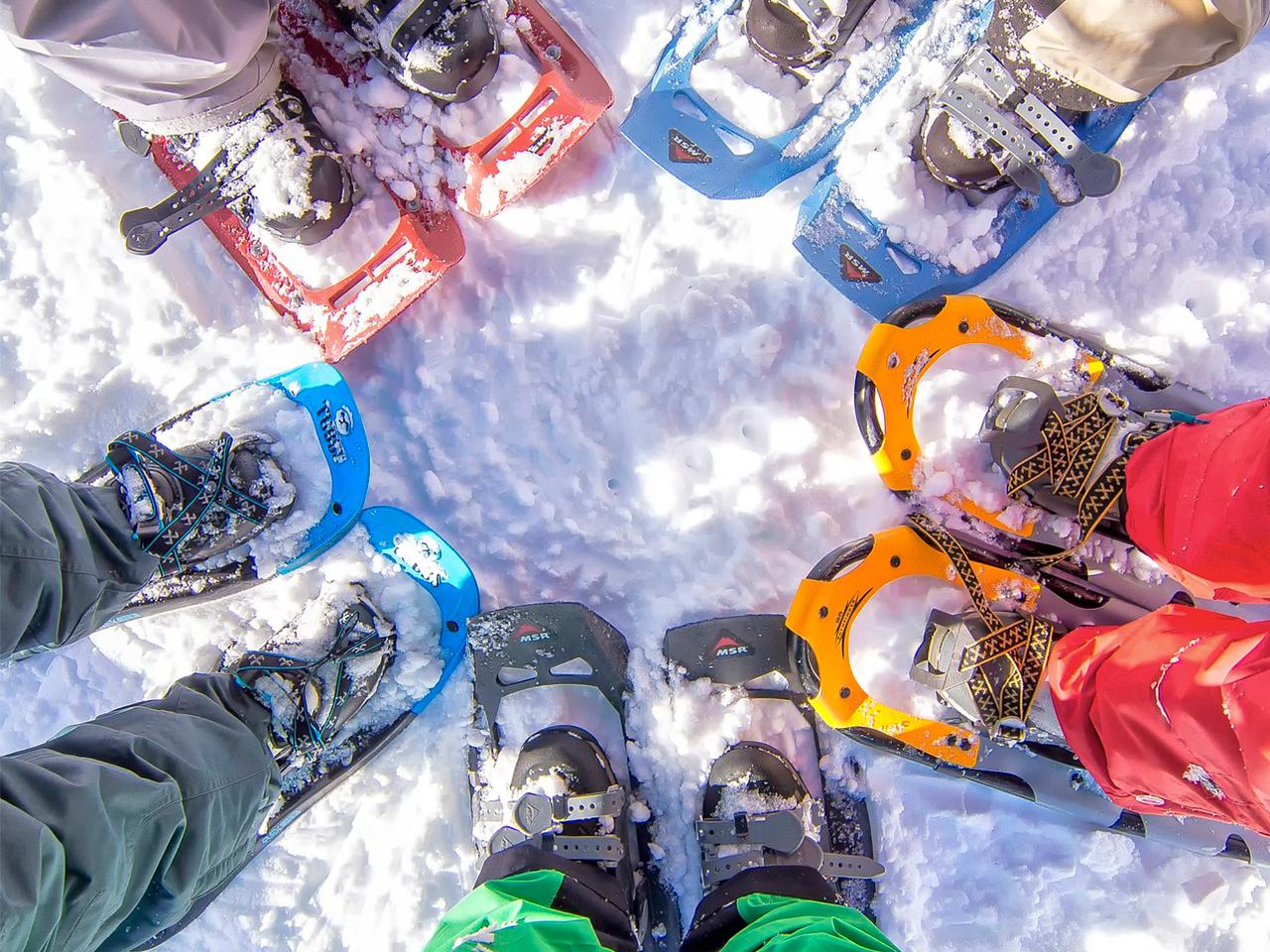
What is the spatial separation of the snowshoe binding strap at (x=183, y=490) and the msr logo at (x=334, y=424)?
7.7 inches

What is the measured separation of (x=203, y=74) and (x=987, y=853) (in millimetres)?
2099

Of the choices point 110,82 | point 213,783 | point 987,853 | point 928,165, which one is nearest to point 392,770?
point 213,783

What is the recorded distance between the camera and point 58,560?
1.31m

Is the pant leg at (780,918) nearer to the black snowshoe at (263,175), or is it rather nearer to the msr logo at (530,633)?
the msr logo at (530,633)

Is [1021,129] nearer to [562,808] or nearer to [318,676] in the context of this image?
[562,808]

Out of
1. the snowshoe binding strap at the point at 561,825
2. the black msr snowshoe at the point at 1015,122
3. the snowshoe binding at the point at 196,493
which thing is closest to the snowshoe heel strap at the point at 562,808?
the snowshoe binding strap at the point at 561,825

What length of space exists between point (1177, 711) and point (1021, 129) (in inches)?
39.8

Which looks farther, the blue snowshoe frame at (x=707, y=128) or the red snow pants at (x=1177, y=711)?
the blue snowshoe frame at (x=707, y=128)

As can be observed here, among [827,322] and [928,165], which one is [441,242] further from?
[928,165]

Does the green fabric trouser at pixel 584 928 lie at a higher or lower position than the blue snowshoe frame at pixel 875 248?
lower

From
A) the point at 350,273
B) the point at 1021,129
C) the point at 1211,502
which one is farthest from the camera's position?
the point at 350,273

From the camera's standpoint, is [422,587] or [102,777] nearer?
[102,777]

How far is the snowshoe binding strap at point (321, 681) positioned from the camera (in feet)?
5.39

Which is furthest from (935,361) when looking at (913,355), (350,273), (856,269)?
(350,273)
